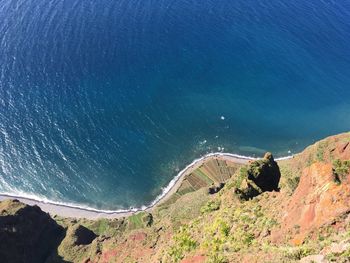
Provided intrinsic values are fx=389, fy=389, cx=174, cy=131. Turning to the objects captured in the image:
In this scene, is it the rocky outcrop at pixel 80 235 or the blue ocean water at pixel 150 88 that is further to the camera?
the blue ocean water at pixel 150 88

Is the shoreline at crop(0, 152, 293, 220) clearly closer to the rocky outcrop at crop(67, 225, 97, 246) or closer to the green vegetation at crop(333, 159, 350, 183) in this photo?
the rocky outcrop at crop(67, 225, 97, 246)

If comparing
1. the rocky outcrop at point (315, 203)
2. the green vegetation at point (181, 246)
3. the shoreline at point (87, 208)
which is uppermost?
the rocky outcrop at point (315, 203)

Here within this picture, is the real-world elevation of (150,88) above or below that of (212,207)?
above

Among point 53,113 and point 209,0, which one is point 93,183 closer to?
point 53,113

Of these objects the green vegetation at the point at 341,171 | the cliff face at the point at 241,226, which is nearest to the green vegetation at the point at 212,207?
the cliff face at the point at 241,226

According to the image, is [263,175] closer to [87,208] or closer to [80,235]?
[80,235]

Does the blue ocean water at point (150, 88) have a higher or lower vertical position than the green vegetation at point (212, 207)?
higher

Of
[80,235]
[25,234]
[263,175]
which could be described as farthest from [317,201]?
[25,234]

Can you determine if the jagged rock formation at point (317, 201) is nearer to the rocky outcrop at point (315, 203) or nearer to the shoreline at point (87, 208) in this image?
the rocky outcrop at point (315, 203)
